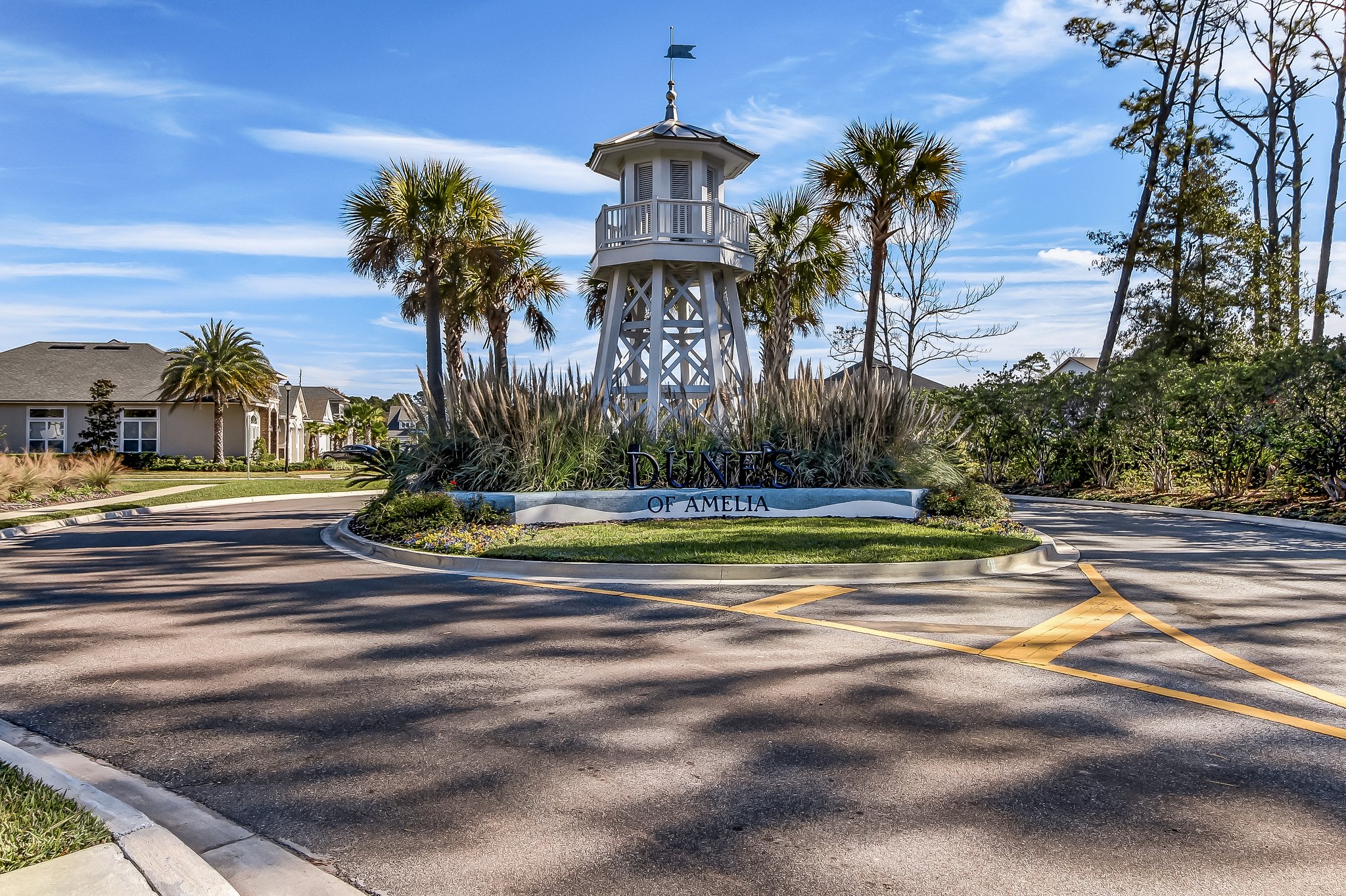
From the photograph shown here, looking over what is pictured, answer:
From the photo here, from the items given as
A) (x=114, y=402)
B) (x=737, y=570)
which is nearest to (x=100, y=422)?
(x=114, y=402)

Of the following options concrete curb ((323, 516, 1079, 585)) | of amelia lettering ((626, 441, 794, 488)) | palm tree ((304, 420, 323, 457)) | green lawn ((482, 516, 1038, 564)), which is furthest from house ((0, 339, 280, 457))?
concrete curb ((323, 516, 1079, 585))

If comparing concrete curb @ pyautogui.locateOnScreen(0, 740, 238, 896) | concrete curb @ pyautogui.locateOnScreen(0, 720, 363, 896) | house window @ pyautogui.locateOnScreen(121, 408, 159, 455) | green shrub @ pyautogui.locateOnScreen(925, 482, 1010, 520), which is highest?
house window @ pyautogui.locateOnScreen(121, 408, 159, 455)

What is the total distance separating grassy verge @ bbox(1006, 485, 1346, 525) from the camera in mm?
17250

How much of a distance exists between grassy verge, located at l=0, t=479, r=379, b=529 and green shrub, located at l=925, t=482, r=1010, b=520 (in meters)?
15.5

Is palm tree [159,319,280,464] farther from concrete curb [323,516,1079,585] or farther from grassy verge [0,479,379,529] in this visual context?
concrete curb [323,516,1079,585]

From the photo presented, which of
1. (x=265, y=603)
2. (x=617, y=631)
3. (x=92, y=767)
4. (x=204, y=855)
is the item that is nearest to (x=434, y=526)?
(x=265, y=603)

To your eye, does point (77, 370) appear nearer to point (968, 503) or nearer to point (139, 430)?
point (139, 430)

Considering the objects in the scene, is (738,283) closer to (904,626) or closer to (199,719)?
(904,626)

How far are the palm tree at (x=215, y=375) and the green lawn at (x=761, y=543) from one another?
133ft

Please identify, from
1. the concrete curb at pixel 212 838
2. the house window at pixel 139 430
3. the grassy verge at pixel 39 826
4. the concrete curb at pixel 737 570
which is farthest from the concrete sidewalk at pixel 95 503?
the house window at pixel 139 430

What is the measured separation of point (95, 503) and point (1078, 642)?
2199cm

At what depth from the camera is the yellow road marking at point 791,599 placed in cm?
833

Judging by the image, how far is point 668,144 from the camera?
64.2 feet

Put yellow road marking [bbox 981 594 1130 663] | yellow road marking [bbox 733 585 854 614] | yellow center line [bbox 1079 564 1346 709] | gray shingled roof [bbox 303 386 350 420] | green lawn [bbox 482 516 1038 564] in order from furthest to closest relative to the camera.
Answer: gray shingled roof [bbox 303 386 350 420] → green lawn [bbox 482 516 1038 564] → yellow road marking [bbox 733 585 854 614] → yellow road marking [bbox 981 594 1130 663] → yellow center line [bbox 1079 564 1346 709]
